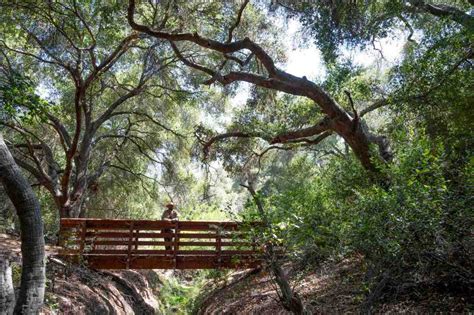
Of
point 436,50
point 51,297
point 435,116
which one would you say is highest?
point 436,50

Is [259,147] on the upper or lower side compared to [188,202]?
lower

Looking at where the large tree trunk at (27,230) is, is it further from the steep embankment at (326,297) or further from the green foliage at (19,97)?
the steep embankment at (326,297)

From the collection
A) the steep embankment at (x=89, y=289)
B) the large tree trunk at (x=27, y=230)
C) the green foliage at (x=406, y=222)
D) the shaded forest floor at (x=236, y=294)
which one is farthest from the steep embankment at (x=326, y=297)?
the large tree trunk at (x=27, y=230)

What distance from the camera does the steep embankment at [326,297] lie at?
418 centimetres

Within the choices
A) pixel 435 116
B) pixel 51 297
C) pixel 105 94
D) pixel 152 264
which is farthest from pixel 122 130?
pixel 435 116

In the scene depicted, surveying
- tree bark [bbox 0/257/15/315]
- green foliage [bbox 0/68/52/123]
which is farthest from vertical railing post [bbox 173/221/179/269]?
tree bark [bbox 0/257/15/315]

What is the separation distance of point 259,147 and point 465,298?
8821 mm

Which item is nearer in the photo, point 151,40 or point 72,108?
point 151,40

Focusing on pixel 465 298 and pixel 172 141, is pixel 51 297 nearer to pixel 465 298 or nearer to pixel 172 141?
pixel 465 298

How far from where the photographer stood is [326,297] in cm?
570

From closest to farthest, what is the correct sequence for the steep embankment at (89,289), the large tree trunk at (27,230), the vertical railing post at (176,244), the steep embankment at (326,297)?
the large tree trunk at (27,230) → the steep embankment at (326,297) → the steep embankment at (89,289) → the vertical railing post at (176,244)

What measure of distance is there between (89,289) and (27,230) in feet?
14.4

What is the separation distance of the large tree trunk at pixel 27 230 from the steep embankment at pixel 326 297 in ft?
10.9

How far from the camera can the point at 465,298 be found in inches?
157
